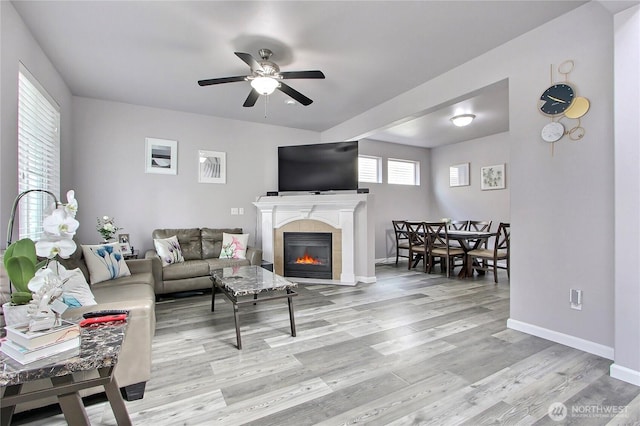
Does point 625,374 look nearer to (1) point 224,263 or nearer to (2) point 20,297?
(2) point 20,297

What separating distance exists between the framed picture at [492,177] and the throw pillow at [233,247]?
4.96m

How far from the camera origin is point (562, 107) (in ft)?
8.02

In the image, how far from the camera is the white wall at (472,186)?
5906 millimetres

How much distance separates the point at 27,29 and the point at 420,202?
6.87 m

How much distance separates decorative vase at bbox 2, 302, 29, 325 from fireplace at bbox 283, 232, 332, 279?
368 centimetres

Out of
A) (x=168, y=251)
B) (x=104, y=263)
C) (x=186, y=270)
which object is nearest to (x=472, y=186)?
(x=186, y=270)

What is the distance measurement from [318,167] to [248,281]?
272 centimetres

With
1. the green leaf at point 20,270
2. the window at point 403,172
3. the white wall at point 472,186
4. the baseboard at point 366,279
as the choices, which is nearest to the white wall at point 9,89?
the green leaf at point 20,270

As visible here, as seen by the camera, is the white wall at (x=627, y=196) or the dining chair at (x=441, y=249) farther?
the dining chair at (x=441, y=249)

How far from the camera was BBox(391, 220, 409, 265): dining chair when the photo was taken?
612cm

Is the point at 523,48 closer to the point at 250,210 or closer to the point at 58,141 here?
the point at 250,210

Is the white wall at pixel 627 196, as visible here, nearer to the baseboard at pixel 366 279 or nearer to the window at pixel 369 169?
the baseboard at pixel 366 279

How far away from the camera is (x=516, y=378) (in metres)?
1.97


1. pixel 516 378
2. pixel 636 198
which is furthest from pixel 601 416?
pixel 636 198
